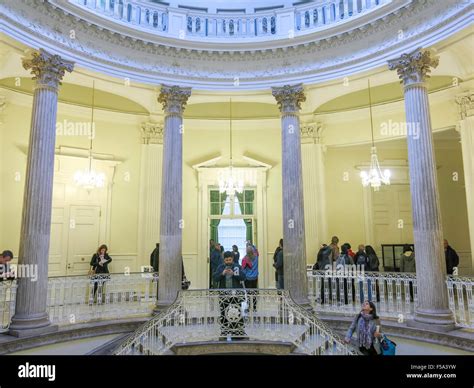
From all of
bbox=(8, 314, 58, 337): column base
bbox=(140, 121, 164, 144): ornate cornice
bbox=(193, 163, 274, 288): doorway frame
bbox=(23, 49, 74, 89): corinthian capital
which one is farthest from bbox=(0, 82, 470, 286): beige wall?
bbox=(8, 314, 58, 337): column base

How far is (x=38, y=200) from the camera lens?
6723mm

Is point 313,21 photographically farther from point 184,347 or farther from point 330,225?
point 184,347

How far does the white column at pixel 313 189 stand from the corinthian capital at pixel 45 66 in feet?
22.8

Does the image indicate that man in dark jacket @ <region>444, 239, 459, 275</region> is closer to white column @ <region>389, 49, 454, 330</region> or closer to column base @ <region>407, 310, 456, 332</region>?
white column @ <region>389, 49, 454, 330</region>

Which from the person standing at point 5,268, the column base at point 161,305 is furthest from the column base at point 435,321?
the person standing at point 5,268

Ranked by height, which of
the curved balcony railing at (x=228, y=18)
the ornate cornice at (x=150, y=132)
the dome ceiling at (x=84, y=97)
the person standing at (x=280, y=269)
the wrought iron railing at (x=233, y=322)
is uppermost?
the curved balcony railing at (x=228, y=18)

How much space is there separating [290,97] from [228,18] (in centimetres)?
254

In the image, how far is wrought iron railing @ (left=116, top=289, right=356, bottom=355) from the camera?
20.0ft

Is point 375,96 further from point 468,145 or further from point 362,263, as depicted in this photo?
point 362,263

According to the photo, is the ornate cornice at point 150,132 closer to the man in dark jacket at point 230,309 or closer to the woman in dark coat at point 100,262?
the woman in dark coat at point 100,262

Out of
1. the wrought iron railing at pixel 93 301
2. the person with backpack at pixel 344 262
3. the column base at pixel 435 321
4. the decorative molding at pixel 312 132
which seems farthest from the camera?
the decorative molding at pixel 312 132

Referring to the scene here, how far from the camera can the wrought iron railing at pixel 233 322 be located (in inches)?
240

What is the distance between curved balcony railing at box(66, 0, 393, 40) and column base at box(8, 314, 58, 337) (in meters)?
6.20
